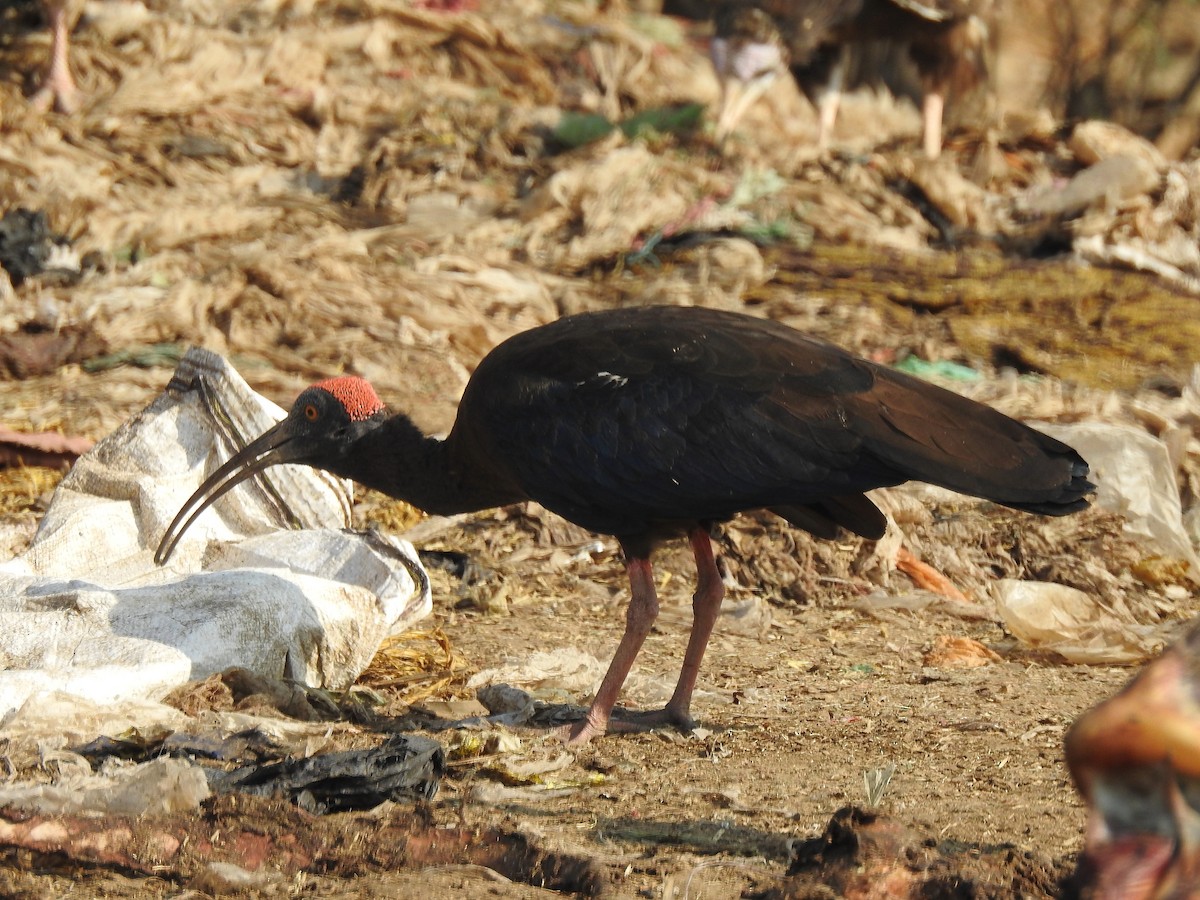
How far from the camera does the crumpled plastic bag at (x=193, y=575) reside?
4.75m

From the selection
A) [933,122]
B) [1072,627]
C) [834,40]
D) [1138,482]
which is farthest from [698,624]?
[834,40]

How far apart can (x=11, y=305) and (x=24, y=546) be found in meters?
3.82

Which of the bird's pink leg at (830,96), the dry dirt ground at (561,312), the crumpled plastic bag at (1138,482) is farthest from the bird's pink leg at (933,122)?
the crumpled plastic bag at (1138,482)

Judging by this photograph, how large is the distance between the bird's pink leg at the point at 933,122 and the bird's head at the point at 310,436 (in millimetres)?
9060

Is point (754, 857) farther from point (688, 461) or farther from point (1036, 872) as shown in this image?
point (688, 461)

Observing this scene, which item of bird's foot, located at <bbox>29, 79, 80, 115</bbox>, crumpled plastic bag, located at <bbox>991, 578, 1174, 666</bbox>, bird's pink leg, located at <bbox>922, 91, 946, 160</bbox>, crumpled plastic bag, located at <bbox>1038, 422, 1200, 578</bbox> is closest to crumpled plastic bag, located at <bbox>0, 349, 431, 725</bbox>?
crumpled plastic bag, located at <bbox>991, 578, 1174, 666</bbox>

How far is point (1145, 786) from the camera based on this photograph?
1.77m

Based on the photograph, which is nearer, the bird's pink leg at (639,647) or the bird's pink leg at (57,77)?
the bird's pink leg at (639,647)

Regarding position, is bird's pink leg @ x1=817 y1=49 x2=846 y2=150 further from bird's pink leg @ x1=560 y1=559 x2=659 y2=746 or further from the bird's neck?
bird's pink leg @ x1=560 y1=559 x2=659 y2=746

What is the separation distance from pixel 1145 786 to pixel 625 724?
3.18 metres

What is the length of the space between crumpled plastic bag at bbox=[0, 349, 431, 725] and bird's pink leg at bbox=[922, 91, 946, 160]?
8878 millimetres

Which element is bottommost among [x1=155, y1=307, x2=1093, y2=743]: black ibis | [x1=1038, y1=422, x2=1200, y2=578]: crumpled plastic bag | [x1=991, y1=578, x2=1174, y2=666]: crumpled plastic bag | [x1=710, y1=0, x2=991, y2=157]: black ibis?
[x1=991, y1=578, x2=1174, y2=666]: crumpled plastic bag

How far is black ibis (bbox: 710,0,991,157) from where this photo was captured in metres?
14.1

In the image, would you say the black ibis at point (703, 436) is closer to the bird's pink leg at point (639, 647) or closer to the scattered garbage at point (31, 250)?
the bird's pink leg at point (639, 647)
